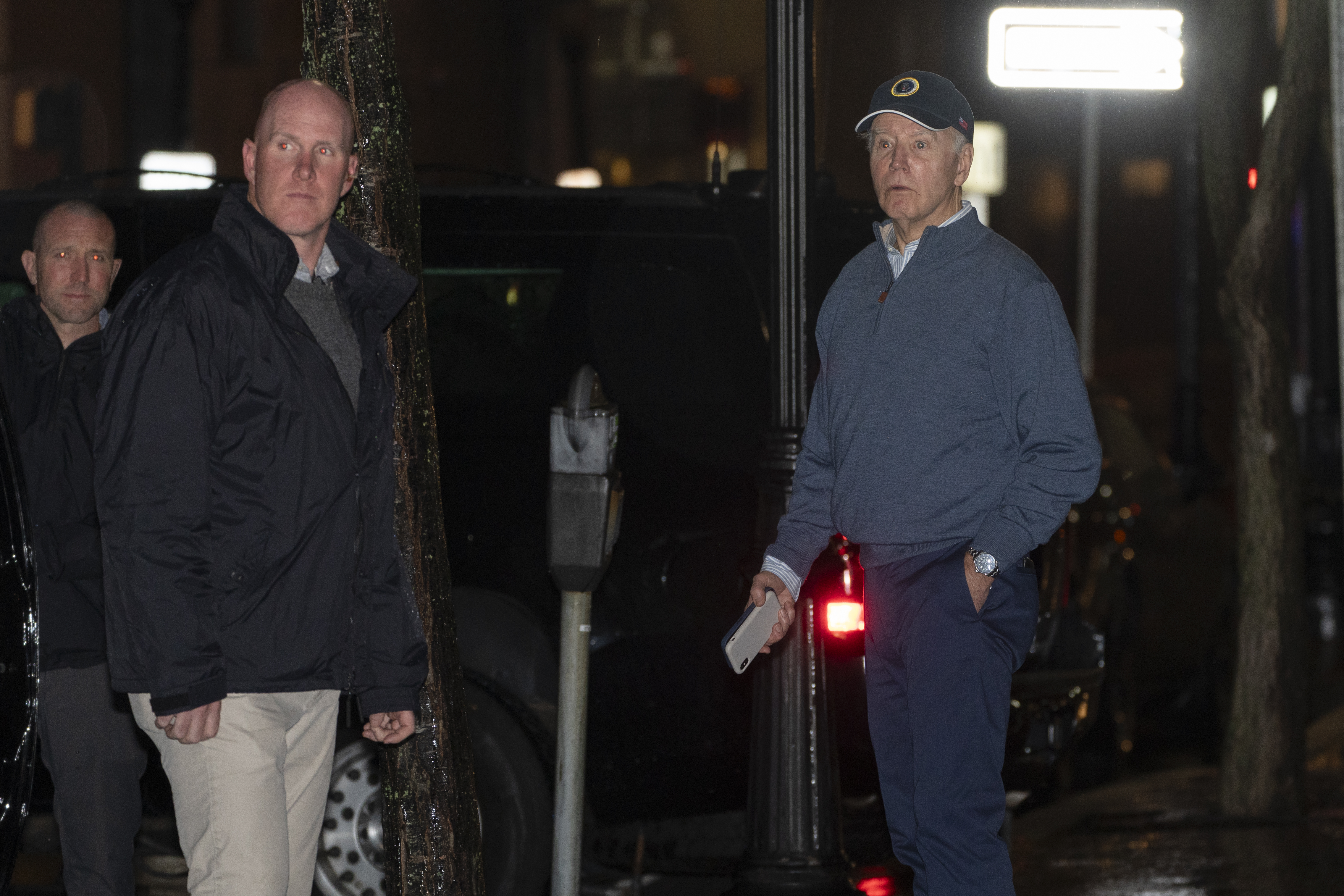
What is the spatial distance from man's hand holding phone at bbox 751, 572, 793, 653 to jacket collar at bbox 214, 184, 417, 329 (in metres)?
0.98

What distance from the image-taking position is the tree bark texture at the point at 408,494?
3.80 metres

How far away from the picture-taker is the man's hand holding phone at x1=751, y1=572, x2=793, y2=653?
3678 millimetres

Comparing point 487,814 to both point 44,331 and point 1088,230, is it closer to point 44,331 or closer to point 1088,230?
point 44,331

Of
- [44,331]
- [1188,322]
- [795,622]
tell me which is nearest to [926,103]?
[795,622]

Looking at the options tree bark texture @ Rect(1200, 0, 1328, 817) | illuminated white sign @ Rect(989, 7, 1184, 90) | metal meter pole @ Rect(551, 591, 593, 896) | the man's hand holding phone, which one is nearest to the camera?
the man's hand holding phone

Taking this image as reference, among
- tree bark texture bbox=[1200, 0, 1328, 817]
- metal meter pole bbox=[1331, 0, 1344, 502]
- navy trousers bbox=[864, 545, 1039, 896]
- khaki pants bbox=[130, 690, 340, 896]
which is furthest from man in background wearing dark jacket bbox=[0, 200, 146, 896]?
tree bark texture bbox=[1200, 0, 1328, 817]

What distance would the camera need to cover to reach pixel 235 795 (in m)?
3.10

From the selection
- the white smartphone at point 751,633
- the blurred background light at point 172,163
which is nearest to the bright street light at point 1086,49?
the white smartphone at point 751,633

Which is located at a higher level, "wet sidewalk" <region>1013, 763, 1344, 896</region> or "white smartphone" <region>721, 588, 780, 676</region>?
"white smartphone" <region>721, 588, 780, 676</region>

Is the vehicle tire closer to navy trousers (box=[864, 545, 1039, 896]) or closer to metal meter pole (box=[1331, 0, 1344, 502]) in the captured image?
navy trousers (box=[864, 545, 1039, 896])

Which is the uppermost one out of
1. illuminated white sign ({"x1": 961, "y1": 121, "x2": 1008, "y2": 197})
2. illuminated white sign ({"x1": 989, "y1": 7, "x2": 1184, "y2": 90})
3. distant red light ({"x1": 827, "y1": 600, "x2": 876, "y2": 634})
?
illuminated white sign ({"x1": 961, "y1": 121, "x2": 1008, "y2": 197})

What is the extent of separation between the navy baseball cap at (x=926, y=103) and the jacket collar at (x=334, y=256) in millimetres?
1058

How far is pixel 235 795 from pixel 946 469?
155cm

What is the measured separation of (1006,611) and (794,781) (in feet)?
4.44
